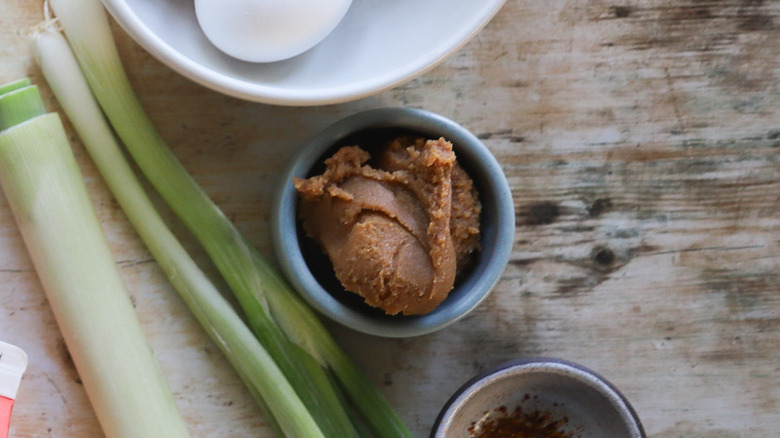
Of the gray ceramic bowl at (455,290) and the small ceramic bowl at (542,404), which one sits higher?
the gray ceramic bowl at (455,290)

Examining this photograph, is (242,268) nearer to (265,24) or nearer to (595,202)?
(265,24)

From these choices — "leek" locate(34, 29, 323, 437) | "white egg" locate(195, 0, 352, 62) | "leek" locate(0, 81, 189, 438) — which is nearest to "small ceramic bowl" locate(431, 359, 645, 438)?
"leek" locate(34, 29, 323, 437)

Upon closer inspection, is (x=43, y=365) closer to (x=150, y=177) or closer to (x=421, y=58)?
(x=150, y=177)

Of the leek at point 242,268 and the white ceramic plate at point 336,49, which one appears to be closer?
the white ceramic plate at point 336,49

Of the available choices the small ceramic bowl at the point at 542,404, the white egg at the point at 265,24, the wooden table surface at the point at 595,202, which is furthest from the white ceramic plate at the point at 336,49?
the small ceramic bowl at the point at 542,404

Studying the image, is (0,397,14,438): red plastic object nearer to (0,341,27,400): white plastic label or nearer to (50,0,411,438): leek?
(0,341,27,400): white plastic label

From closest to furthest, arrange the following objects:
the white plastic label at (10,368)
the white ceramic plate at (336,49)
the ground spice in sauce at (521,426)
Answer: the white ceramic plate at (336,49) → the white plastic label at (10,368) → the ground spice in sauce at (521,426)

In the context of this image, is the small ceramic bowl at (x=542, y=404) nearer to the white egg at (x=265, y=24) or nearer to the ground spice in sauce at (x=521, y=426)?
the ground spice in sauce at (x=521, y=426)
